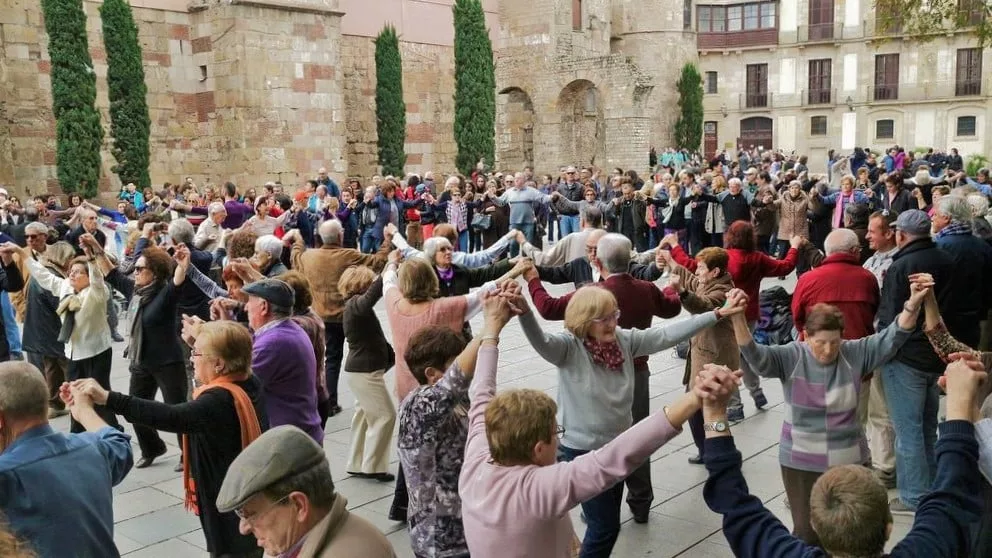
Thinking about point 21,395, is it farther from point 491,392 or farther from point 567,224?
point 567,224

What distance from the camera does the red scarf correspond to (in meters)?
4.13

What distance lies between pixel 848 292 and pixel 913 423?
2.70 feet

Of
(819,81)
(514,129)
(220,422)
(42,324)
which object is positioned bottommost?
(42,324)

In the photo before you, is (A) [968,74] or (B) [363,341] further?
(A) [968,74]

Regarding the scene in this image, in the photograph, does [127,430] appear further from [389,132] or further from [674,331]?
[389,132]

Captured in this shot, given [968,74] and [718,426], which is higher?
[968,74]

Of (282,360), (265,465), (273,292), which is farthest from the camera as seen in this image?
(273,292)

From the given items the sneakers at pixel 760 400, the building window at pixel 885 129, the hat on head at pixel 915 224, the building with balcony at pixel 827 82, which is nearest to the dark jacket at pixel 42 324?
the sneakers at pixel 760 400

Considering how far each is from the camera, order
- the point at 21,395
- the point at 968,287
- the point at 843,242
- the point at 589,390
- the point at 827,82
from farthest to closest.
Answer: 1. the point at 827,82
2. the point at 843,242
3. the point at 968,287
4. the point at 589,390
5. the point at 21,395

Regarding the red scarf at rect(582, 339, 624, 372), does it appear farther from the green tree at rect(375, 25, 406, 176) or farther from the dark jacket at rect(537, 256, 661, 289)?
the green tree at rect(375, 25, 406, 176)

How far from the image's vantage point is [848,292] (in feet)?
A: 17.3

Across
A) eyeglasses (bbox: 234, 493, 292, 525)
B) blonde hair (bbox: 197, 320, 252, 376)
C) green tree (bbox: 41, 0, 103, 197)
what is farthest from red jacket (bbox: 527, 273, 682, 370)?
green tree (bbox: 41, 0, 103, 197)

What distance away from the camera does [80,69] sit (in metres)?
16.9

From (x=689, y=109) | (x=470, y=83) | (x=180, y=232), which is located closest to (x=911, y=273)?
(x=180, y=232)
